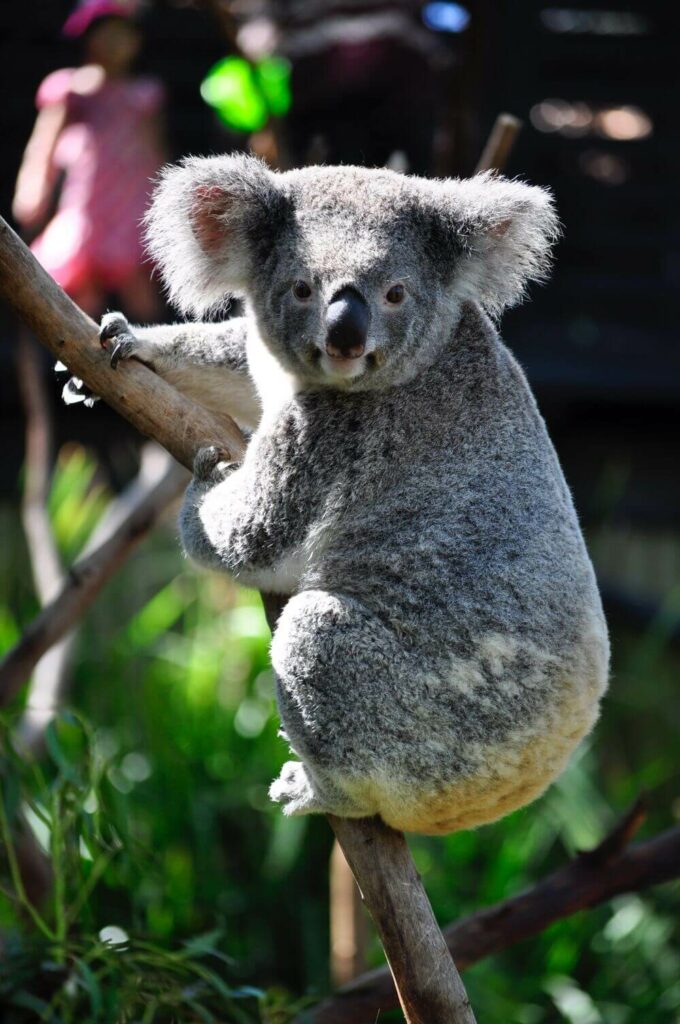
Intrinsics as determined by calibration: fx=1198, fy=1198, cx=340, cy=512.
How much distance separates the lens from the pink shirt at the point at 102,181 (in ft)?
14.7

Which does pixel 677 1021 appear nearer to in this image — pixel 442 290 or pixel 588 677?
pixel 588 677

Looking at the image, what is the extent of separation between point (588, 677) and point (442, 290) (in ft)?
2.77

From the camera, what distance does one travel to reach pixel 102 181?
179 inches

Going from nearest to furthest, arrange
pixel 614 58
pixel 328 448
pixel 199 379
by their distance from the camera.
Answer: pixel 328 448 < pixel 199 379 < pixel 614 58

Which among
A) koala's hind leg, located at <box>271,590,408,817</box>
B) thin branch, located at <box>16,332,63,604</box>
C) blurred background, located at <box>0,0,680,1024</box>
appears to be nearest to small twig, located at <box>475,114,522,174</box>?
blurred background, located at <box>0,0,680,1024</box>

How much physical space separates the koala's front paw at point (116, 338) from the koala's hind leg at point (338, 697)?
0.64 meters

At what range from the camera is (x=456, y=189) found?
8.35 feet

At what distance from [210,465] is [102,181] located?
244 centimetres

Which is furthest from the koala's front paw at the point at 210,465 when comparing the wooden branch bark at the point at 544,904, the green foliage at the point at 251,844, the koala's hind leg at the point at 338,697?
the wooden branch bark at the point at 544,904

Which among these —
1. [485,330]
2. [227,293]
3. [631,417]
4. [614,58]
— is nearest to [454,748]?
[485,330]

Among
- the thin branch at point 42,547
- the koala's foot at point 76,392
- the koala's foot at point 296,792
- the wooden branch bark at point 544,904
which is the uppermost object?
the koala's foot at point 76,392

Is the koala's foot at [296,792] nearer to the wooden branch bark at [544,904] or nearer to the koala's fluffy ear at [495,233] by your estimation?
the wooden branch bark at [544,904]

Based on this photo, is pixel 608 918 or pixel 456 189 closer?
A: pixel 456 189

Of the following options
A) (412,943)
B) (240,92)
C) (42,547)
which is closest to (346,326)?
(412,943)
